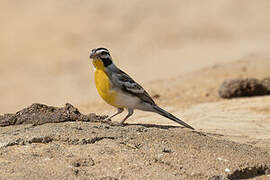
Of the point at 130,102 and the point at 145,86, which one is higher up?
the point at 145,86

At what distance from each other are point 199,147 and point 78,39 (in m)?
17.2

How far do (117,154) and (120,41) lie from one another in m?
17.7

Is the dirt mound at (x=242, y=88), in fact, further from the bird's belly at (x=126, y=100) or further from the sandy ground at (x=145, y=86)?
the bird's belly at (x=126, y=100)

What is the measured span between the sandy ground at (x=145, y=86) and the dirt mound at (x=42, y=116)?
27 centimetres

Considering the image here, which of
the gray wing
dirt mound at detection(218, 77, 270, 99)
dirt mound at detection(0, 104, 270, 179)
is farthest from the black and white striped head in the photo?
dirt mound at detection(218, 77, 270, 99)

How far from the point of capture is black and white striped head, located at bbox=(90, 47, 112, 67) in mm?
7289

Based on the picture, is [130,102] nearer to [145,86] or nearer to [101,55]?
[101,55]

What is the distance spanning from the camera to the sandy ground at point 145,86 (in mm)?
5723

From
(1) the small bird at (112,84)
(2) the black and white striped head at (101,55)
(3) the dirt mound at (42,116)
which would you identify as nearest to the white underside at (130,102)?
(1) the small bird at (112,84)

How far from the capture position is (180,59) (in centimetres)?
2131

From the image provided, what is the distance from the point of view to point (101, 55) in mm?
7348

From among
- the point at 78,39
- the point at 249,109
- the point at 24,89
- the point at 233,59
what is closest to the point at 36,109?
the point at 249,109

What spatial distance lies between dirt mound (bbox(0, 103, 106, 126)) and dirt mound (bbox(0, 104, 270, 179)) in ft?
0.10

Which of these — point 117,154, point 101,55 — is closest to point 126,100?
point 101,55
